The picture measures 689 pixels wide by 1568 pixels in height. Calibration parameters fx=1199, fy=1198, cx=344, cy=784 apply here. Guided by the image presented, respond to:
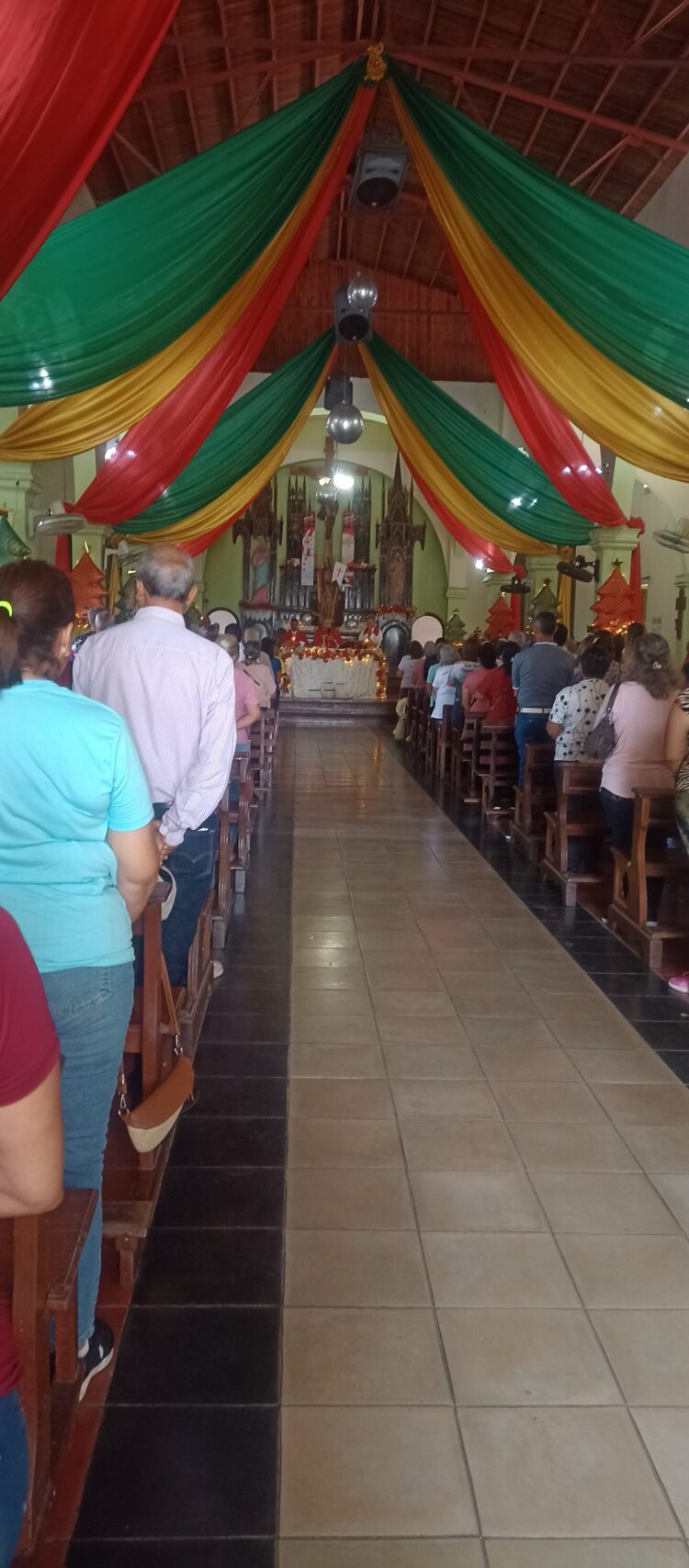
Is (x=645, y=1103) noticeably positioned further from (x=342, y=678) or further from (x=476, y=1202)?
(x=342, y=678)

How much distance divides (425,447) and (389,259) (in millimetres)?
10320

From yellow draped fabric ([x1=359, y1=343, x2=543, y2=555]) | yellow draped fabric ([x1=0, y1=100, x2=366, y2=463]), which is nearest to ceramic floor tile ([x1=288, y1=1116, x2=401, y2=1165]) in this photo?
yellow draped fabric ([x1=0, y1=100, x2=366, y2=463])

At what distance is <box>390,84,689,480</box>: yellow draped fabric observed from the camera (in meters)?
5.62

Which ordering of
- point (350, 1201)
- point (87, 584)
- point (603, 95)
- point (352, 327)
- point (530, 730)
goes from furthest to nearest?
1. point (87, 584)
2. point (603, 95)
3. point (352, 327)
4. point (530, 730)
5. point (350, 1201)

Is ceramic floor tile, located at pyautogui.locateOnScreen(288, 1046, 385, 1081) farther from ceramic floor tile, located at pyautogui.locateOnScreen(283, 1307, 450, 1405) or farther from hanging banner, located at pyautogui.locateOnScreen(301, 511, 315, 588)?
hanging banner, located at pyautogui.locateOnScreen(301, 511, 315, 588)

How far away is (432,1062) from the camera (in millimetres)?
3971

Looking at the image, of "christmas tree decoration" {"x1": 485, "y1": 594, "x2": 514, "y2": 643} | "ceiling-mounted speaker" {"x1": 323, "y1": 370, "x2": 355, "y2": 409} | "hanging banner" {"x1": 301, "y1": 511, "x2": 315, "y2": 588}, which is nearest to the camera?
"ceiling-mounted speaker" {"x1": 323, "y1": 370, "x2": 355, "y2": 409}

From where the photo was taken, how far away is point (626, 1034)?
14.0ft

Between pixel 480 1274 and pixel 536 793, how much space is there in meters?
5.27

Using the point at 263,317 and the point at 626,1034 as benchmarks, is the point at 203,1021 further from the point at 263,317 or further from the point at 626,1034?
the point at 263,317

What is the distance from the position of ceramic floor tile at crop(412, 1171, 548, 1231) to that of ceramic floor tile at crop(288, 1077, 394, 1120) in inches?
16.7

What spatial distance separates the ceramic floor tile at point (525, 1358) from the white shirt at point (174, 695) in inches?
58.1

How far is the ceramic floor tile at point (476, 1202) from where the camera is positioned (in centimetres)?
292

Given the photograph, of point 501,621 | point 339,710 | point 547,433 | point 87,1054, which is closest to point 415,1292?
point 87,1054
